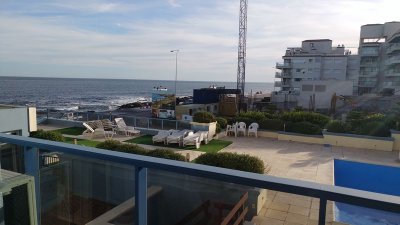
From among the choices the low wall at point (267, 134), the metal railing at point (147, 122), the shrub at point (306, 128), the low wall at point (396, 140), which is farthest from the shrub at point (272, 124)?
the low wall at point (396, 140)

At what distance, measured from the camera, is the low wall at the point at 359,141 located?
56.2 feet

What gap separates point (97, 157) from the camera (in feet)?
6.89

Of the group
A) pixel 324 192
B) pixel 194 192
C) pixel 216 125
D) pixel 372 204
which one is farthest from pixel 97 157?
pixel 216 125

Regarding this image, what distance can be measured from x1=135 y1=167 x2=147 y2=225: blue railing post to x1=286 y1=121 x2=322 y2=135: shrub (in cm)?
1825

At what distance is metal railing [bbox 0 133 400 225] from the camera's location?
4.41 ft

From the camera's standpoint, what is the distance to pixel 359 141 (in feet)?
57.8

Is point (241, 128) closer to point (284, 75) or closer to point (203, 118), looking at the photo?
point (203, 118)

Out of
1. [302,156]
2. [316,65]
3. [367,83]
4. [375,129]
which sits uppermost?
[316,65]

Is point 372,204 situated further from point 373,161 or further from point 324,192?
point 373,161

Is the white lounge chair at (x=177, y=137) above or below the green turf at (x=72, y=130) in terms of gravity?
above

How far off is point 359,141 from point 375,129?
1.15m

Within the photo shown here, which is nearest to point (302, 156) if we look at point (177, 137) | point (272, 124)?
point (272, 124)

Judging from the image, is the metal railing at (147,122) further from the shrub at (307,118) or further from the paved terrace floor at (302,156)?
the shrub at (307,118)

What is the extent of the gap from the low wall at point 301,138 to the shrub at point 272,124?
587 millimetres
